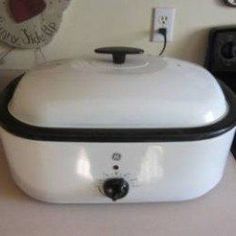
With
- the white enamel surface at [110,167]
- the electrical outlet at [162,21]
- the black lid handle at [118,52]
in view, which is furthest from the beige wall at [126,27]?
the white enamel surface at [110,167]

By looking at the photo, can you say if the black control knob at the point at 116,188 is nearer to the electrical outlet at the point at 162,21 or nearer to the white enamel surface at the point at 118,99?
the white enamel surface at the point at 118,99

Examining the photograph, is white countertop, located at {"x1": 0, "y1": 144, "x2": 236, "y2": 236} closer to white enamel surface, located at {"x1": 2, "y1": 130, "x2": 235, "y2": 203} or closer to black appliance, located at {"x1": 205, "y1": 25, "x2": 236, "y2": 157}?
white enamel surface, located at {"x1": 2, "y1": 130, "x2": 235, "y2": 203}

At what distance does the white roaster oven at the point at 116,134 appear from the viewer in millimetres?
693

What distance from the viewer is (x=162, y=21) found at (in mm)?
1125

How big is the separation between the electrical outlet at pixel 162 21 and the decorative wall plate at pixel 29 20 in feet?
0.90

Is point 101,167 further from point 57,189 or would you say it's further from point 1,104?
point 1,104

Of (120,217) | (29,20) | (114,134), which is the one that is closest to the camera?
(114,134)

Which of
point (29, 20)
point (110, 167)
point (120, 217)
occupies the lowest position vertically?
point (120, 217)

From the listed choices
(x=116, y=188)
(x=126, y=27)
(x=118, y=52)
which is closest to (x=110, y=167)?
(x=116, y=188)

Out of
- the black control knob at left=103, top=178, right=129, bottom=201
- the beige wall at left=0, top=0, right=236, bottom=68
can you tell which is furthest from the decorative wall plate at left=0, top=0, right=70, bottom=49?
the black control knob at left=103, top=178, right=129, bottom=201

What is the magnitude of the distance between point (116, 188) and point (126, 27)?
0.59 meters

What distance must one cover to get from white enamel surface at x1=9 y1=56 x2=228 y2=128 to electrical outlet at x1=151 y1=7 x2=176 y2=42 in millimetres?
388

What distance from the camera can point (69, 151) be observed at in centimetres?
70

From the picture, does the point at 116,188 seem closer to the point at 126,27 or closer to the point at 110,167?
the point at 110,167
